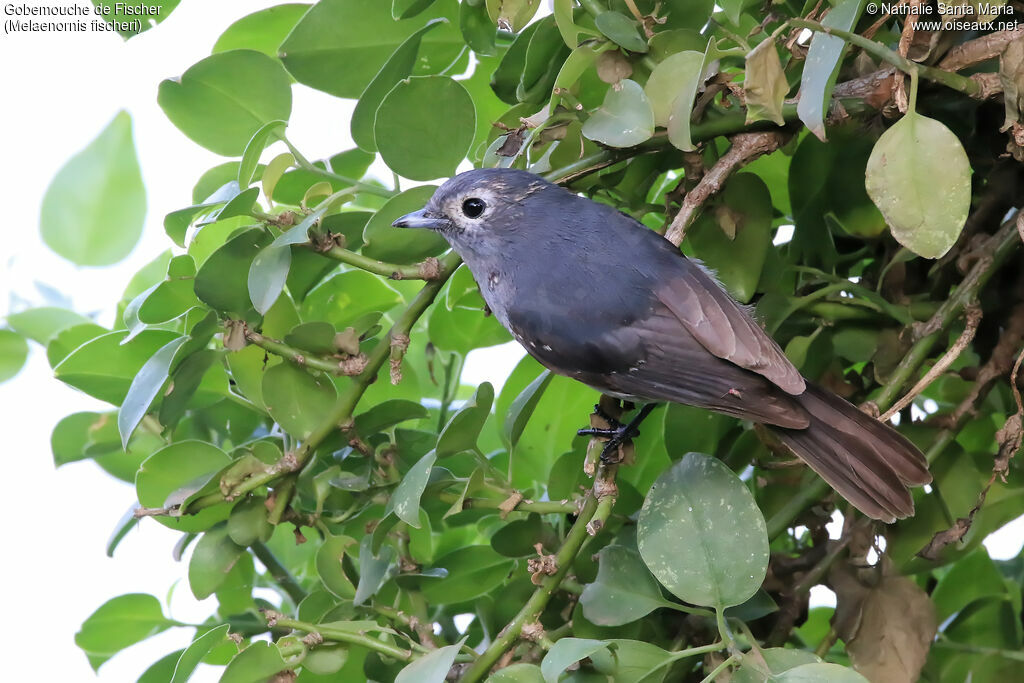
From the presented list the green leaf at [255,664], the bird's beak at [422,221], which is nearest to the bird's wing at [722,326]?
the bird's beak at [422,221]

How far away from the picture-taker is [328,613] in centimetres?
79

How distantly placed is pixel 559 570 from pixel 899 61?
0.40 m

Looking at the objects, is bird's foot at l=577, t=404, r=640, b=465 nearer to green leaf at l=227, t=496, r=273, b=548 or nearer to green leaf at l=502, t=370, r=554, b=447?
green leaf at l=502, t=370, r=554, b=447

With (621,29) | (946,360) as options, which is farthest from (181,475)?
(946,360)

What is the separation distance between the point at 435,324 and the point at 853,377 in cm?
39

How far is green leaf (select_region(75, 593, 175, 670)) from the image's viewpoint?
917 millimetres

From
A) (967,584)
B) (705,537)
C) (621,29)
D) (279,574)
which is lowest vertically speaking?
(967,584)

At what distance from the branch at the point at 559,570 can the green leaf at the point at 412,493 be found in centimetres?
10

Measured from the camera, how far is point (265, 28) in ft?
3.04

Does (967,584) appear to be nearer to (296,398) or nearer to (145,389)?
(296,398)

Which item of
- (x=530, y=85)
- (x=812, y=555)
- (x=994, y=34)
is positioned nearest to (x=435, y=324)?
(x=530, y=85)

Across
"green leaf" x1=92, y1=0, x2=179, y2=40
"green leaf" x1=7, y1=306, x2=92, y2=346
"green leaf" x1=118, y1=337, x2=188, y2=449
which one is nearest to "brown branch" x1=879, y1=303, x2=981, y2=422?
"green leaf" x1=118, y1=337, x2=188, y2=449

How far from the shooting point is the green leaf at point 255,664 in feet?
2.22

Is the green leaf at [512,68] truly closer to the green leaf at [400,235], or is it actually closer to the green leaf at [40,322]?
the green leaf at [400,235]
